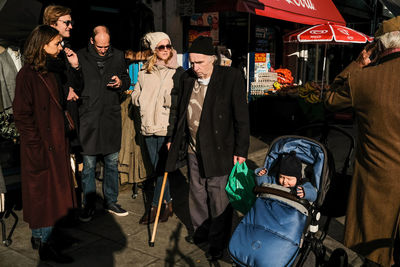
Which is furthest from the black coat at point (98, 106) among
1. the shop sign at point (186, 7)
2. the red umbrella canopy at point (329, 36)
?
the red umbrella canopy at point (329, 36)

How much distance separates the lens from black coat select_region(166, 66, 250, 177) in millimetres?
4125

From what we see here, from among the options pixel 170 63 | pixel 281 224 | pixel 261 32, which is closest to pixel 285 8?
pixel 261 32

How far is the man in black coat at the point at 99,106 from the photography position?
4.93 m

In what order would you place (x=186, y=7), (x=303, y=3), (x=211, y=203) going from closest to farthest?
(x=211, y=203)
(x=186, y=7)
(x=303, y=3)

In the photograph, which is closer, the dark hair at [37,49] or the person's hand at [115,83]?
the dark hair at [37,49]

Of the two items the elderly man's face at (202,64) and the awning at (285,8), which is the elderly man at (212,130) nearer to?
the elderly man's face at (202,64)

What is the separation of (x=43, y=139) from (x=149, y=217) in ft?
5.61

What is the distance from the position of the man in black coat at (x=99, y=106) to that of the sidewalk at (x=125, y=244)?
379mm

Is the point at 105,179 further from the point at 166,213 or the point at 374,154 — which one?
the point at 374,154

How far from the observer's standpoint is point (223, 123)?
13.6ft

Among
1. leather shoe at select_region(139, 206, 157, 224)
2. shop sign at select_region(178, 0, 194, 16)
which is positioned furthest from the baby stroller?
shop sign at select_region(178, 0, 194, 16)

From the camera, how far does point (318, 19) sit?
1148 centimetres

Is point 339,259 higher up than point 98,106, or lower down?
lower down

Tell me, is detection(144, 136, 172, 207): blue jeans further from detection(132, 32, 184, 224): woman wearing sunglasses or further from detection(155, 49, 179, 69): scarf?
detection(155, 49, 179, 69): scarf
